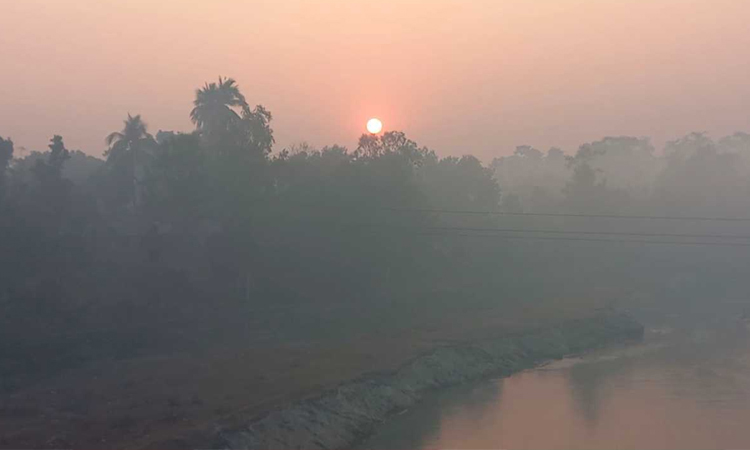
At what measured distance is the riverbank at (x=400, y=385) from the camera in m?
35.4

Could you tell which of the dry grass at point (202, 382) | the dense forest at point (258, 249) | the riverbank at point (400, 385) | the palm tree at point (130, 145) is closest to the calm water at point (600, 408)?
the riverbank at point (400, 385)

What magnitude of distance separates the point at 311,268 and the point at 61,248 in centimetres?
1948

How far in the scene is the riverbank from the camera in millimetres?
35406

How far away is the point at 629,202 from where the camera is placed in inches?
4471

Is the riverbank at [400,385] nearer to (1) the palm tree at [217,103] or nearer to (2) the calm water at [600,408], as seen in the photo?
(2) the calm water at [600,408]

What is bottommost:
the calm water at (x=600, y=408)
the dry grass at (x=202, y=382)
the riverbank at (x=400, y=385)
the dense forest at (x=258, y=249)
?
the calm water at (x=600, y=408)

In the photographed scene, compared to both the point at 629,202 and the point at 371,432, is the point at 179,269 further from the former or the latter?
the point at 629,202

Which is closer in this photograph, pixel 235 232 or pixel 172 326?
pixel 172 326

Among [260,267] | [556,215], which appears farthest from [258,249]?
[556,215]

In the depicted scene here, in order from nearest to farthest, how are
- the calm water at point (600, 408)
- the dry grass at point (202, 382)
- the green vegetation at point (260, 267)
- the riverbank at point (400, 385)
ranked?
the dry grass at point (202, 382), the riverbank at point (400, 385), the calm water at point (600, 408), the green vegetation at point (260, 267)

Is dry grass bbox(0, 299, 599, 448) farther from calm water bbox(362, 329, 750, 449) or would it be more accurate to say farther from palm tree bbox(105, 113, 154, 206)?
palm tree bbox(105, 113, 154, 206)

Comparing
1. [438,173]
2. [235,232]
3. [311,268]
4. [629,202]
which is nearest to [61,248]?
[235,232]

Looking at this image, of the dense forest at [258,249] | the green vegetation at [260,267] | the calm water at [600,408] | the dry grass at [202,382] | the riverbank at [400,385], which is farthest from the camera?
the dense forest at [258,249]

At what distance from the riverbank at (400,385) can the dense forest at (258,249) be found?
1076cm
